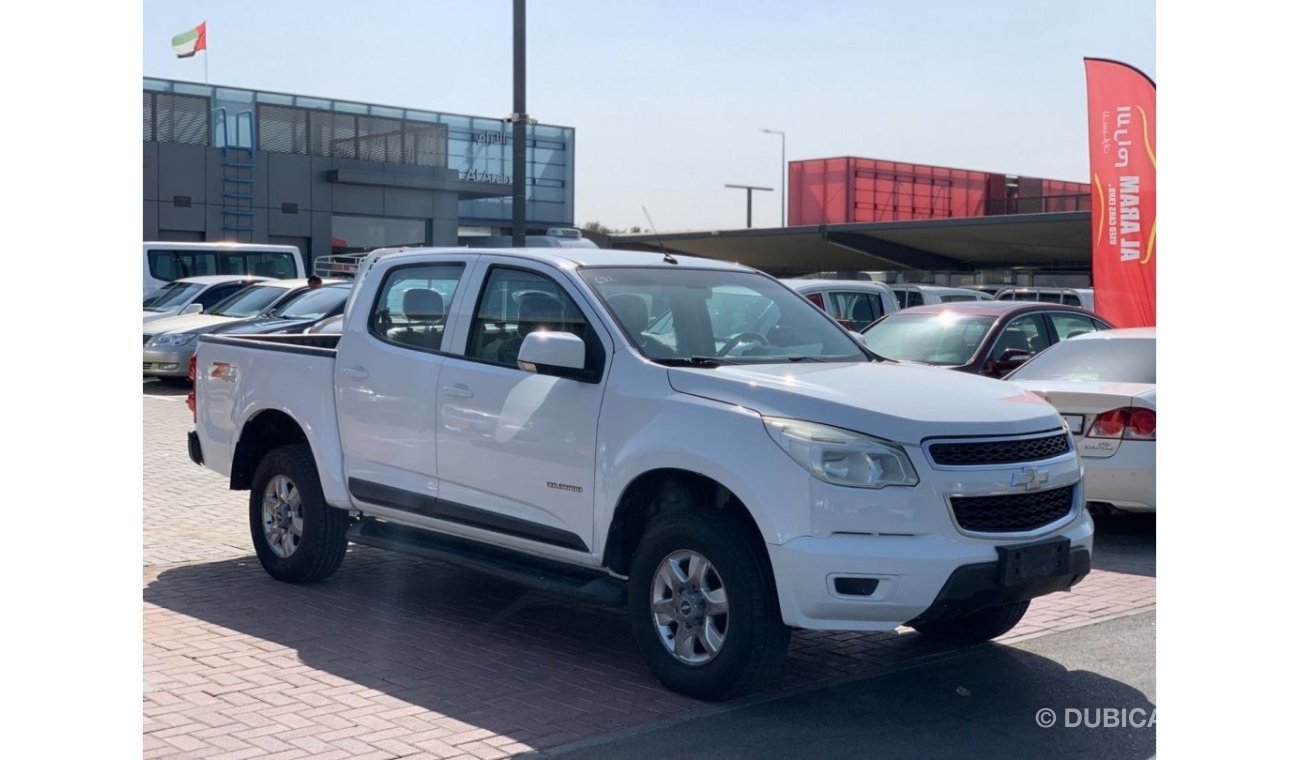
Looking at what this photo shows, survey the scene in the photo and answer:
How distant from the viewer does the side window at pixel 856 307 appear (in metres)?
16.7

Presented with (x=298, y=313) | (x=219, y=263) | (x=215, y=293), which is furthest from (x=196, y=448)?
(x=219, y=263)

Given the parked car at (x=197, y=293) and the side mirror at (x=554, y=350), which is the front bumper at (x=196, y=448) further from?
the parked car at (x=197, y=293)

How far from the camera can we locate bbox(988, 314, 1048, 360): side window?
11.7 meters

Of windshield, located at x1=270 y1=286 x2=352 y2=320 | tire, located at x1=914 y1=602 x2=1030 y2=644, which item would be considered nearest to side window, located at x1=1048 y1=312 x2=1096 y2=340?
tire, located at x1=914 y1=602 x2=1030 y2=644

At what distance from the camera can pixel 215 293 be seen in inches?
907

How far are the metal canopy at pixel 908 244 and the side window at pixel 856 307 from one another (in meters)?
17.4

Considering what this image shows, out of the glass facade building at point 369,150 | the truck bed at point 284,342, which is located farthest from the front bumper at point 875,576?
the glass facade building at point 369,150

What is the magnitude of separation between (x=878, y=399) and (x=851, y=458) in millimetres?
351

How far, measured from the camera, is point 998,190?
47.6m

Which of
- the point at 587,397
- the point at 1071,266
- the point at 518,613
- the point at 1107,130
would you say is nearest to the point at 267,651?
the point at 518,613

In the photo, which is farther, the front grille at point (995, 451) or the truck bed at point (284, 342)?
the truck bed at point (284, 342)

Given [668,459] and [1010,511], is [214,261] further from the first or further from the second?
[1010,511]

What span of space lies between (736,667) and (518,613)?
2.06 metres
